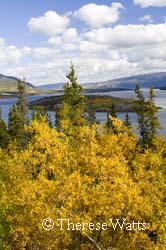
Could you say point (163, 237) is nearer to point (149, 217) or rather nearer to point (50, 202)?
point (149, 217)

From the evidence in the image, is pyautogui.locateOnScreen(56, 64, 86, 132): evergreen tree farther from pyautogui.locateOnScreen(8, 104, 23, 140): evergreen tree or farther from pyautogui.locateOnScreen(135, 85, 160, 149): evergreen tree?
pyautogui.locateOnScreen(8, 104, 23, 140): evergreen tree

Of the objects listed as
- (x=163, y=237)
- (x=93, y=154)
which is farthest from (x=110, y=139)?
(x=163, y=237)

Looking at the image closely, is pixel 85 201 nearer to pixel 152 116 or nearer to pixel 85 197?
pixel 85 197

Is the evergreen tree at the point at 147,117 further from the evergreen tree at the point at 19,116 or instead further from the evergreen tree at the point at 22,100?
the evergreen tree at the point at 19,116

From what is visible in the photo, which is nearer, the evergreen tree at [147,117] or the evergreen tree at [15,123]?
the evergreen tree at [147,117]

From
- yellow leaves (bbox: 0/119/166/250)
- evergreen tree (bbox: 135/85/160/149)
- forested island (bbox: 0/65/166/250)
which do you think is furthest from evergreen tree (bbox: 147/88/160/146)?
yellow leaves (bbox: 0/119/166/250)

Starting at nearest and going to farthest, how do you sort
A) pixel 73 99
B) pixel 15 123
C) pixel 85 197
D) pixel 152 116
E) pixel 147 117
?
pixel 85 197
pixel 73 99
pixel 152 116
pixel 147 117
pixel 15 123

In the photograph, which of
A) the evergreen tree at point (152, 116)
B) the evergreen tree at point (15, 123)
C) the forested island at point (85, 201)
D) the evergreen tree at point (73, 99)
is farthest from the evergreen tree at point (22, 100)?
the forested island at point (85, 201)

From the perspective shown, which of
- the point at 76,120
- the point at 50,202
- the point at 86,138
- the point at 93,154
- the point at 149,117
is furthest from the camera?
the point at 149,117

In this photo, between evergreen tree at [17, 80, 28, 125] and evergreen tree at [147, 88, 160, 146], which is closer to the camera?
evergreen tree at [147, 88, 160, 146]

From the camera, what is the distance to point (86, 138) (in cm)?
3080

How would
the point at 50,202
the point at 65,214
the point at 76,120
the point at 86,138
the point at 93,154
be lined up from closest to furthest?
the point at 65,214
the point at 50,202
the point at 93,154
the point at 86,138
the point at 76,120

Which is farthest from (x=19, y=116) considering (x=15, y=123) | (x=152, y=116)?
(x=152, y=116)

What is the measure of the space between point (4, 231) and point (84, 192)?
10.1m
